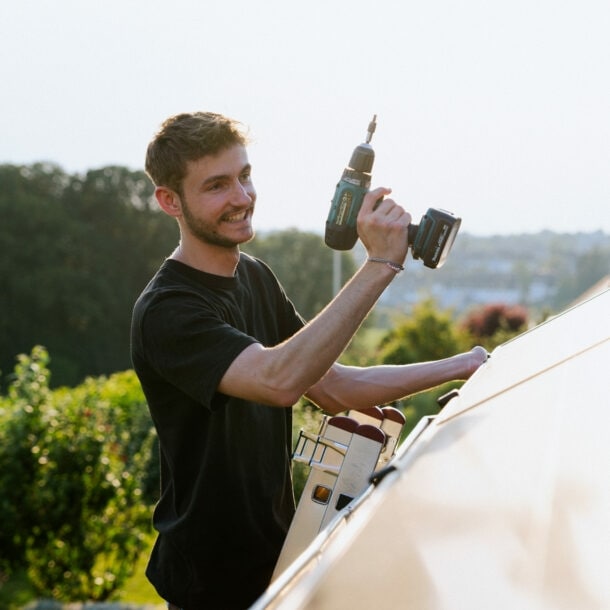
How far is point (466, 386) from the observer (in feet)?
6.19

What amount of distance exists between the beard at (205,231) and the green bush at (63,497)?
381 centimetres

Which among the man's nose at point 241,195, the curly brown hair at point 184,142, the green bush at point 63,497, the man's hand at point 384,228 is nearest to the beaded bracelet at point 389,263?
the man's hand at point 384,228

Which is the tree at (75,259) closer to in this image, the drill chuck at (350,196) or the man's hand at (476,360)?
the man's hand at (476,360)

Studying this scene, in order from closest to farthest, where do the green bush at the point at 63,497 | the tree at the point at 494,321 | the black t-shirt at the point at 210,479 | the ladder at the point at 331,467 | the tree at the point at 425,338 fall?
the ladder at the point at 331,467
the black t-shirt at the point at 210,479
the green bush at the point at 63,497
the tree at the point at 425,338
the tree at the point at 494,321

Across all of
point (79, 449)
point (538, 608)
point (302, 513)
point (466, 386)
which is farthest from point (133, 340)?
point (79, 449)

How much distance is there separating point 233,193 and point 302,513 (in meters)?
0.88

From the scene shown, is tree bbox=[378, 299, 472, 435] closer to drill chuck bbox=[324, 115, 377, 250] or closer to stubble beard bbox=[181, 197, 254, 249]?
stubble beard bbox=[181, 197, 254, 249]

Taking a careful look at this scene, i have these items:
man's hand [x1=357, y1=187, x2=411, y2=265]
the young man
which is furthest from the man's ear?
man's hand [x1=357, y1=187, x2=411, y2=265]

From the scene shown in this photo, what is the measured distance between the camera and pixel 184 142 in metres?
2.40

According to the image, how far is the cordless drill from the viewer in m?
2.07

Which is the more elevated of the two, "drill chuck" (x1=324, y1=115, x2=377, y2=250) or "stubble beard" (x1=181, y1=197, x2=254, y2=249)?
"drill chuck" (x1=324, y1=115, x2=377, y2=250)

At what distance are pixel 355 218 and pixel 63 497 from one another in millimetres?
4339

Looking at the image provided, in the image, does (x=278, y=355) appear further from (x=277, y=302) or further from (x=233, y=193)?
(x=277, y=302)

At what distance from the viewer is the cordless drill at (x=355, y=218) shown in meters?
2.07
